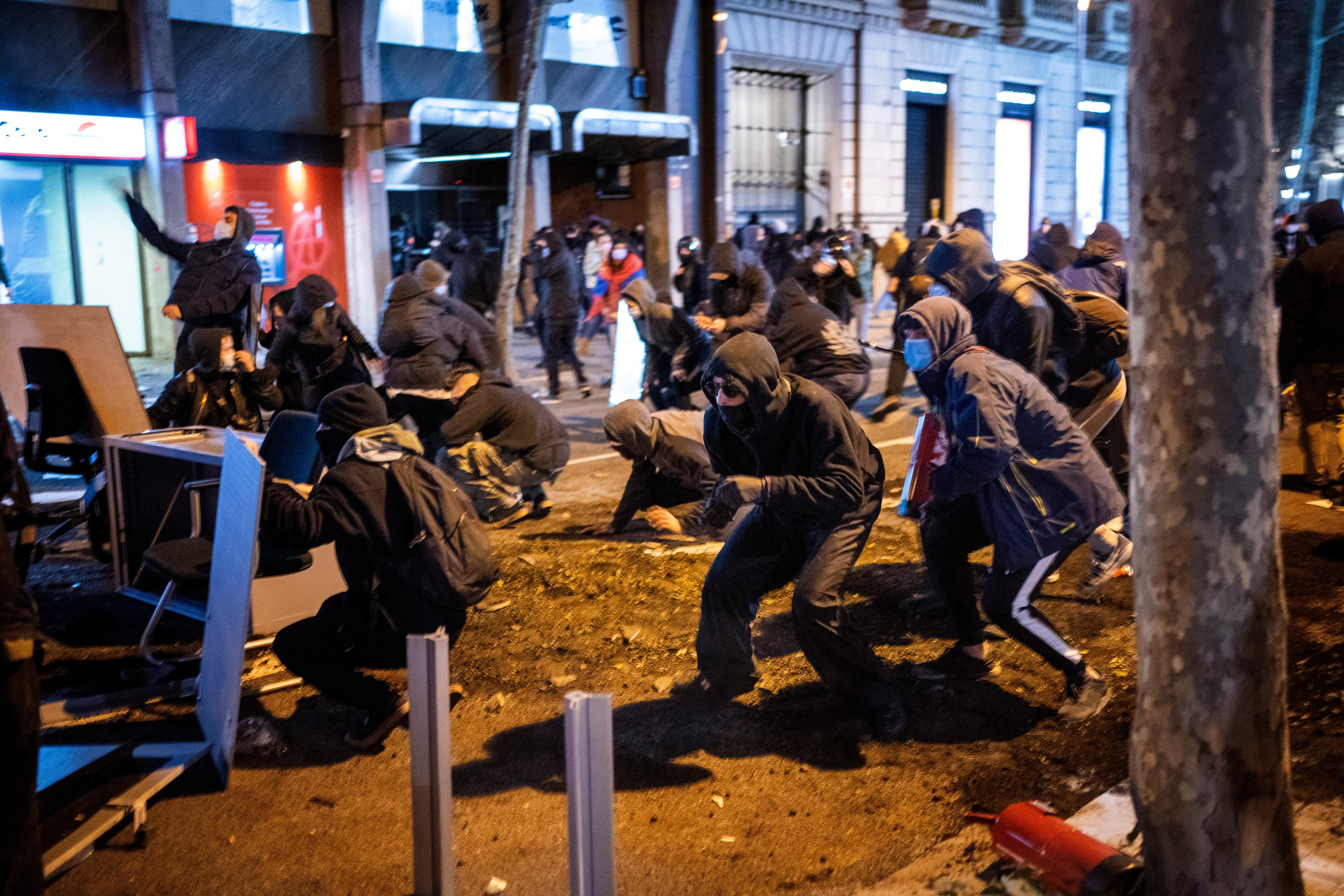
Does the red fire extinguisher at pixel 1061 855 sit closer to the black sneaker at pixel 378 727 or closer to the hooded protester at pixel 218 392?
the black sneaker at pixel 378 727

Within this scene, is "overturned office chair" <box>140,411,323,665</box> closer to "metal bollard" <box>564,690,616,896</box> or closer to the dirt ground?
the dirt ground

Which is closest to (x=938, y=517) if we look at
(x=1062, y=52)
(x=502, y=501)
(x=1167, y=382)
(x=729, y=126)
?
(x=1167, y=382)

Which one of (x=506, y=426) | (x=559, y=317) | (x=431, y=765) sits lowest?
(x=431, y=765)

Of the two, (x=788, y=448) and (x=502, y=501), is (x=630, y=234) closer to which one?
(x=502, y=501)

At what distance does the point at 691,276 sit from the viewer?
13.9 meters

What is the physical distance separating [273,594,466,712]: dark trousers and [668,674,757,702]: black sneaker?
0.97m

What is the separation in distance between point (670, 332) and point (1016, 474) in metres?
4.87

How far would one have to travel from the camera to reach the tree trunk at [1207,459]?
2531mm

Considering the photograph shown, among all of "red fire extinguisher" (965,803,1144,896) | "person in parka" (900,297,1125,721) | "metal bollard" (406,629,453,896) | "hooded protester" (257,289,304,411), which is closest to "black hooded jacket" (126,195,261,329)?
"hooded protester" (257,289,304,411)

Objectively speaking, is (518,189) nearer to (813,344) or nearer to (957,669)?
(813,344)

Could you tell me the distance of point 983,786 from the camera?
13.0 feet

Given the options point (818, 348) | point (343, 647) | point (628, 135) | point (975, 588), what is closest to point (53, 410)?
point (343, 647)

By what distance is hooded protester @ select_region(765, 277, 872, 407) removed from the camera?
8242 millimetres

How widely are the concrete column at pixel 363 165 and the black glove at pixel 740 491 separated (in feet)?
48.2
